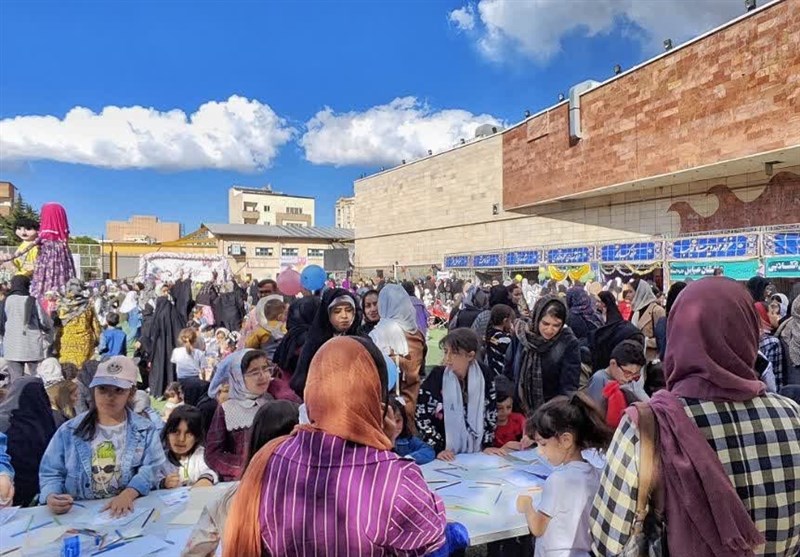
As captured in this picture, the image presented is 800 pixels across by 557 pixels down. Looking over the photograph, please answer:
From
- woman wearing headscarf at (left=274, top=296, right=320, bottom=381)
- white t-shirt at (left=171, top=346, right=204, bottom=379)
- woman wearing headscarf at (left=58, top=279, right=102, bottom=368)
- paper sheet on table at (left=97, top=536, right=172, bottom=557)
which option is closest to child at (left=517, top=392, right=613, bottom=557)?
paper sheet on table at (left=97, top=536, right=172, bottom=557)

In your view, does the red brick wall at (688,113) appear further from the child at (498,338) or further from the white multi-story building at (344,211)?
the white multi-story building at (344,211)

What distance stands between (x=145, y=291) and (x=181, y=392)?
9842mm

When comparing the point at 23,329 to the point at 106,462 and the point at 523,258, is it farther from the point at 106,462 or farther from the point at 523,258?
the point at 523,258

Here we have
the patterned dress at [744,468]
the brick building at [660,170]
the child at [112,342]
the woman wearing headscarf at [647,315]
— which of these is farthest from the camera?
the brick building at [660,170]

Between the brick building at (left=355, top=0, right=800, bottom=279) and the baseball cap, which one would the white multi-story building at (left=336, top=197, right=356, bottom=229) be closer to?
the brick building at (left=355, top=0, right=800, bottom=279)

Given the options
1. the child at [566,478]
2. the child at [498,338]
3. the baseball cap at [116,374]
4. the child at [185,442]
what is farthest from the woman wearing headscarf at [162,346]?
the child at [566,478]

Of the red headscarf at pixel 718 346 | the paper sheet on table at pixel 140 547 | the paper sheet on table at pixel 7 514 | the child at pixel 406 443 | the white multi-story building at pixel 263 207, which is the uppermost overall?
the white multi-story building at pixel 263 207

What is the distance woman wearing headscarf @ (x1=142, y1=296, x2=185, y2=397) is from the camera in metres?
7.28

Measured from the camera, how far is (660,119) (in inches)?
675

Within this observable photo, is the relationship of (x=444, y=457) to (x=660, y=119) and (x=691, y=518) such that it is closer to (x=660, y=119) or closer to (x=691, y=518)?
(x=691, y=518)

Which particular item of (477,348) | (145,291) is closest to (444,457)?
(477,348)

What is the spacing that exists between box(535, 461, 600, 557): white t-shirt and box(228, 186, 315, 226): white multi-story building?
2535 inches

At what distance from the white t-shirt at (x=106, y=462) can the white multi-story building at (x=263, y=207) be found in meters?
63.4

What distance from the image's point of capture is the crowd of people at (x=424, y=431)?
1336 millimetres
